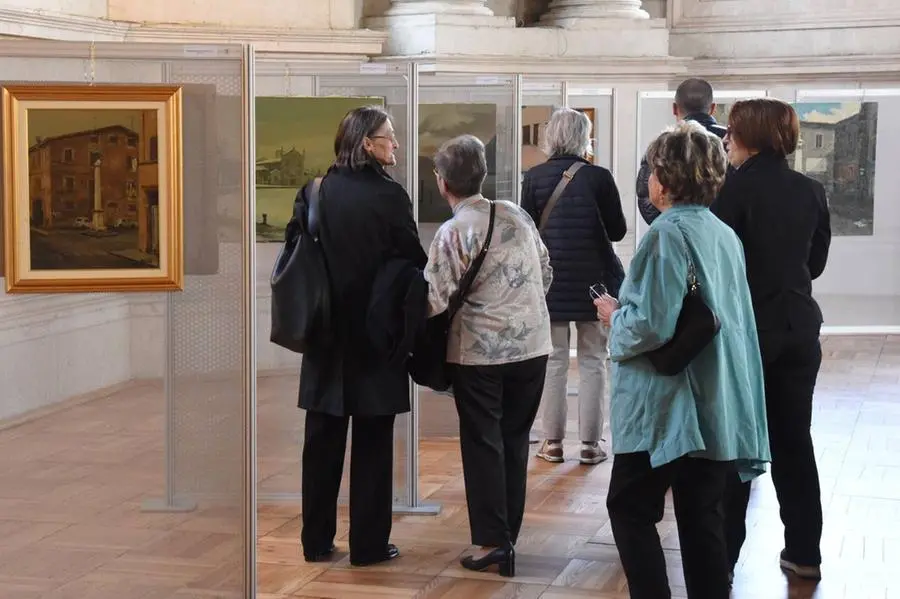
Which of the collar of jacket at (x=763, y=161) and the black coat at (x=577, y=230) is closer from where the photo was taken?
the collar of jacket at (x=763, y=161)

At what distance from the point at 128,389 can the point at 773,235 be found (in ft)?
6.83

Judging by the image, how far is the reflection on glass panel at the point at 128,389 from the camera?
3930mm

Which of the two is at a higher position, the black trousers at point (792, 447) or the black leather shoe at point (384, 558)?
the black trousers at point (792, 447)

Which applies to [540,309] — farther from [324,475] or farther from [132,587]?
[132,587]

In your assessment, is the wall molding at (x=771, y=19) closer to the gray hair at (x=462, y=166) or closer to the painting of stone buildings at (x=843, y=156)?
the painting of stone buildings at (x=843, y=156)

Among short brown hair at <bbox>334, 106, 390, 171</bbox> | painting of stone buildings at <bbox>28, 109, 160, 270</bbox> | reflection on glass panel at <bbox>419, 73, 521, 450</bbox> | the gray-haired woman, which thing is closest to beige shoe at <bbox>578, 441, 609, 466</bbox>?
the gray-haired woman

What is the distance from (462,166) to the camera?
491 cm

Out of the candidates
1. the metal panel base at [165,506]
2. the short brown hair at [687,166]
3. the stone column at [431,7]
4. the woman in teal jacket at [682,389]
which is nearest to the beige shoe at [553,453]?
the woman in teal jacket at [682,389]

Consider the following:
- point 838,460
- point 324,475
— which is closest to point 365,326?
point 324,475

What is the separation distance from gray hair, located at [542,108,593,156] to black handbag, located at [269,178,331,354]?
6.44ft

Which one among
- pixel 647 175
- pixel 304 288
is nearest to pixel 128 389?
pixel 304 288

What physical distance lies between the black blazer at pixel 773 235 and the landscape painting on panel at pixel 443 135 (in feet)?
7.19

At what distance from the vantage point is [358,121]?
4949mm

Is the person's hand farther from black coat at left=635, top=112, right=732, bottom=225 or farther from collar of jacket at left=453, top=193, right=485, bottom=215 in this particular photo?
black coat at left=635, top=112, right=732, bottom=225
